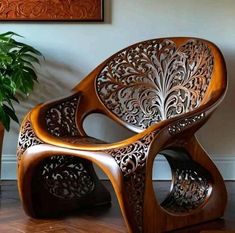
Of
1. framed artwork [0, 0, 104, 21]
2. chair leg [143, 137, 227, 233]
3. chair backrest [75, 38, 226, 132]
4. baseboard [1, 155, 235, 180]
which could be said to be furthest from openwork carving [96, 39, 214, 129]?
baseboard [1, 155, 235, 180]

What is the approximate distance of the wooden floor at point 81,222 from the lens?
199 centimetres

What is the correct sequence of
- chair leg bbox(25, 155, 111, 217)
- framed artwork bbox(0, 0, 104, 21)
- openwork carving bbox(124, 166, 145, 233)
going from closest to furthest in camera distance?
openwork carving bbox(124, 166, 145, 233) → chair leg bbox(25, 155, 111, 217) → framed artwork bbox(0, 0, 104, 21)

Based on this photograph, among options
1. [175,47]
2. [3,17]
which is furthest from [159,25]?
[3,17]

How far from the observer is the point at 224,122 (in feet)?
9.57

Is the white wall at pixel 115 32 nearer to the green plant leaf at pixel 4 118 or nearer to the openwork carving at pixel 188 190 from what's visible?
the green plant leaf at pixel 4 118

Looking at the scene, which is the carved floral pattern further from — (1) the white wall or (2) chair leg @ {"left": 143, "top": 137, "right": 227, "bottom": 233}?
(1) the white wall

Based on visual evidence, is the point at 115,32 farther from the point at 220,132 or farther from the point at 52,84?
the point at 220,132

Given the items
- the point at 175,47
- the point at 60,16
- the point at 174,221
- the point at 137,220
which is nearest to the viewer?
the point at 137,220

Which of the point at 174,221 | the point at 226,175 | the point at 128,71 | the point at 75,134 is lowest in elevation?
the point at 226,175

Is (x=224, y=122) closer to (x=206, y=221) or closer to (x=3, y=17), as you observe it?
(x=206, y=221)

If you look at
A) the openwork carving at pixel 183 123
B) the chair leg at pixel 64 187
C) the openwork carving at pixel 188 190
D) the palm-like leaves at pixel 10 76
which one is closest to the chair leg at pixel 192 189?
the openwork carving at pixel 188 190

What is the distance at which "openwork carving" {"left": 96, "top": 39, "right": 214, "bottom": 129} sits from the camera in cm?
241

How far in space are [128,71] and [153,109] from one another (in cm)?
23

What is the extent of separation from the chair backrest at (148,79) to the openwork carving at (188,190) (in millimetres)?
298
